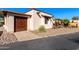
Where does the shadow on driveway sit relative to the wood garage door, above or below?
below

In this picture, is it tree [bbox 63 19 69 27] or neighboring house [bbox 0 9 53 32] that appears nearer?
neighboring house [bbox 0 9 53 32]

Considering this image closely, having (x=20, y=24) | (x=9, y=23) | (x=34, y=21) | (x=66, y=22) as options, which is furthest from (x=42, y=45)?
(x=66, y=22)

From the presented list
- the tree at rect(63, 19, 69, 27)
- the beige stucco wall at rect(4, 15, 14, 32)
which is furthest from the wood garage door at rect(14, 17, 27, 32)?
the tree at rect(63, 19, 69, 27)

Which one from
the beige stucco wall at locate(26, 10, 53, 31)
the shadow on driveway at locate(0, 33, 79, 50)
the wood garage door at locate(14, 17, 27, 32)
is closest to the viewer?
the shadow on driveway at locate(0, 33, 79, 50)

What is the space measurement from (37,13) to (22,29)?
11.1 feet

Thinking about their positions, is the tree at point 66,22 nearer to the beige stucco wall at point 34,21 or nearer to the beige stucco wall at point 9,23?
the beige stucco wall at point 34,21

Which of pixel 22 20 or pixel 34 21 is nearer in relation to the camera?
pixel 22 20

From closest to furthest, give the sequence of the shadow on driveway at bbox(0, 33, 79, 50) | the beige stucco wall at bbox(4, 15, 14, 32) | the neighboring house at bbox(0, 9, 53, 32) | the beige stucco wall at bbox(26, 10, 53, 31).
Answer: the shadow on driveway at bbox(0, 33, 79, 50), the beige stucco wall at bbox(4, 15, 14, 32), the neighboring house at bbox(0, 9, 53, 32), the beige stucco wall at bbox(26, 10, 53, 31)

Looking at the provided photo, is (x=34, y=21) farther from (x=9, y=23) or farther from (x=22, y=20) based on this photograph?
(x=9, y=23)

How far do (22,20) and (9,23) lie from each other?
83.5 inches

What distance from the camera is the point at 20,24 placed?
792 inches

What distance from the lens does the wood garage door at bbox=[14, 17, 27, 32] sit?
63.5ft

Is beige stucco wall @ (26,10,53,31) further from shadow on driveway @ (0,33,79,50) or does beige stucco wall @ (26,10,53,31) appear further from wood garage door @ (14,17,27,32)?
shadow on driveway @ (0,33,79,50)
